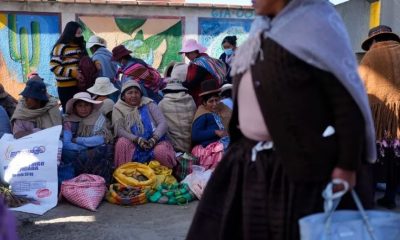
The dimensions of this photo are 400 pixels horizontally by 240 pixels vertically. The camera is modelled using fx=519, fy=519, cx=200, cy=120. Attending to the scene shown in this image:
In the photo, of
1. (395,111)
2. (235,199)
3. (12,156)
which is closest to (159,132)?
(12,156)

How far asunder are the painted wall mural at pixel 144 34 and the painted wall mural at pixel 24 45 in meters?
0.85

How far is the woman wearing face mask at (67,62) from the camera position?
21.4ft

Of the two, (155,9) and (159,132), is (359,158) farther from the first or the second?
(155,9)

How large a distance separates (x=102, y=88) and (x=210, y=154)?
157 cm

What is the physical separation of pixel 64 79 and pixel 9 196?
87.2 inches

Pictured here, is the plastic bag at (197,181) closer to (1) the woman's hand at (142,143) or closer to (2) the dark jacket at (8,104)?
Answer: (1) the woman's hand at (142,143)

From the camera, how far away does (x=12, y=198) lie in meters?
4.68

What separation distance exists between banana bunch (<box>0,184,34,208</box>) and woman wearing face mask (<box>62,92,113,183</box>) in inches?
24.1

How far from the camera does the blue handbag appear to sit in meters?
1.82

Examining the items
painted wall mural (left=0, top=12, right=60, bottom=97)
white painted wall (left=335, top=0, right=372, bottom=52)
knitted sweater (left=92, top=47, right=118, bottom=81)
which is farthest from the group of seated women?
painted wall mural (left=0, top=12, right=60, bottom=97)

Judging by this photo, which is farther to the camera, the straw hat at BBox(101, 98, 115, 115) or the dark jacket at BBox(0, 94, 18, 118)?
the dark jacket at BBox(0, 94, 18, 118)

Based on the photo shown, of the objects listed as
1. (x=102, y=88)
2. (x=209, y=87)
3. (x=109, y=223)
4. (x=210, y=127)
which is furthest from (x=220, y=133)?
(x=109, y=223)

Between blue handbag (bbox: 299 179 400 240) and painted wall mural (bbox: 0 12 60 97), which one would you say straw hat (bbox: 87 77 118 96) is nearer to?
blue handbag (bbox: 299 179 400 240)

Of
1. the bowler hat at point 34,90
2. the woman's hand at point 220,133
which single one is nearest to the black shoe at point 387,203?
the woman's hand at point 220,133
